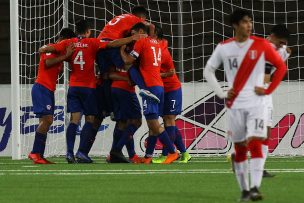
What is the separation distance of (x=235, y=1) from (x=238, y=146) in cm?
1052

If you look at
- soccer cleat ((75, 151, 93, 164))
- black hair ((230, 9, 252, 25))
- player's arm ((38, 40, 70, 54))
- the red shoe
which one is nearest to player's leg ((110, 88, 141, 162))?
the red shoe

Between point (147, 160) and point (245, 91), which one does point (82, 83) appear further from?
point (245, 91)

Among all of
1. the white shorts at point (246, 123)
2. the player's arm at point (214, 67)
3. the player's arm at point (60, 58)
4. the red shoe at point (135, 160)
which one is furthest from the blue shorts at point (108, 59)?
the white shorts at point (246, 123)

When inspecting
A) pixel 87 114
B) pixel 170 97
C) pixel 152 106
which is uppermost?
pixel 170 97

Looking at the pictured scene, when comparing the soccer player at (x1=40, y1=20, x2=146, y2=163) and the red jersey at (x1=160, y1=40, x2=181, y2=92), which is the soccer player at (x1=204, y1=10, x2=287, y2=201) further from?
the red jersey at (x1=160, y1=40, x2=181, y2=92)

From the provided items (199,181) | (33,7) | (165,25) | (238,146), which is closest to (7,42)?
(33,7)

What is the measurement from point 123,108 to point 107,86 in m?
0.51

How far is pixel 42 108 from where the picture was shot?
14375 millimetres

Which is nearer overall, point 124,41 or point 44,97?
point 124,41

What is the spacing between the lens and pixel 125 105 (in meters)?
14.3

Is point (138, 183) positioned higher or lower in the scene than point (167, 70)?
lower

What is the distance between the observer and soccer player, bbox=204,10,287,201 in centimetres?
810

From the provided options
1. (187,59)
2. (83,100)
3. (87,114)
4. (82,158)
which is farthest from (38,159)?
(187,59)

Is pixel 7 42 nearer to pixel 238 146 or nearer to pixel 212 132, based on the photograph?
pixel 212 132
